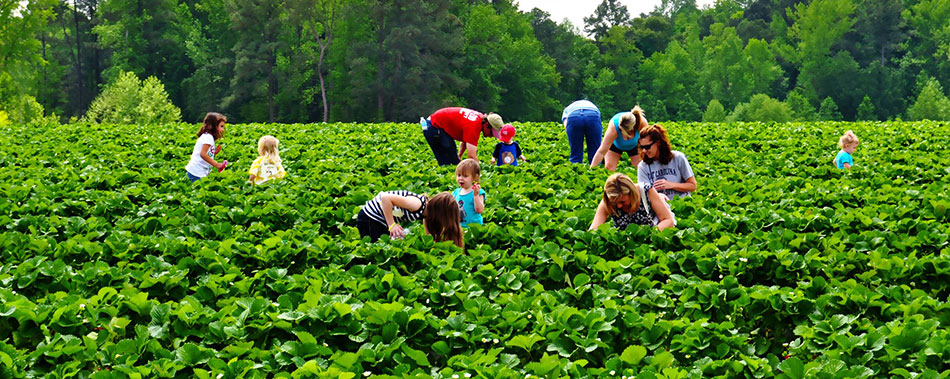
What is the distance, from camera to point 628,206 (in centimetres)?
713

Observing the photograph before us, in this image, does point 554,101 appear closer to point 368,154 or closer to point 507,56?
point 507,56

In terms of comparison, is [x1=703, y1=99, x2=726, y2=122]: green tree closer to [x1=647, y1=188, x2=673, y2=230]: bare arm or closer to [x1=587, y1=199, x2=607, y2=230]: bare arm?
[x1=647, y1=188, x2=673, y2=230]: bare arm

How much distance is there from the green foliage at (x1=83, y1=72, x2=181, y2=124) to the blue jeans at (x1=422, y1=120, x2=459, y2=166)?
45.9m

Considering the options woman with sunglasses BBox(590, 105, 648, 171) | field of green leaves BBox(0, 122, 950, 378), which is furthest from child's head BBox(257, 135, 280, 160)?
woman with sunglasses BBox(590, 105, 648, 171)

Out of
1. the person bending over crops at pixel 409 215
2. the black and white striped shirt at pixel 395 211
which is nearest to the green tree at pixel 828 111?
the black and white striped shirt at pixel 395 211

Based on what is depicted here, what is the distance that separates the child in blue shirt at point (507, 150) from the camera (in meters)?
12.5

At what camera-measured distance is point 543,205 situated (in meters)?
9.05

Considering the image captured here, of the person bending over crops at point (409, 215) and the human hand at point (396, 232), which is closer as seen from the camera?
the person bending over crops at point (409, 215)

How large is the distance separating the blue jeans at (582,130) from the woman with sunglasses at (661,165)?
3.95 meters

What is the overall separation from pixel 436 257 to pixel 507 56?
6307 cm

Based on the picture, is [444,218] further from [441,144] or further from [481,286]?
[441,144]

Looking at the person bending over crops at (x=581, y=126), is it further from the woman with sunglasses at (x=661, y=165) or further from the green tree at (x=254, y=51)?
the green tree at (x=254, y=51)

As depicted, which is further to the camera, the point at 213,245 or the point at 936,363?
the point at 213,245

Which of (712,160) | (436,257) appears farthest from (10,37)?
(436,257)
